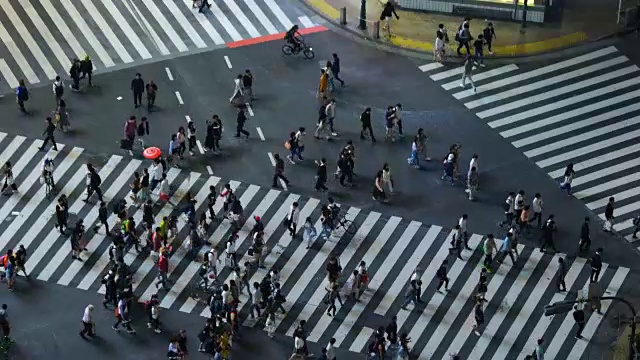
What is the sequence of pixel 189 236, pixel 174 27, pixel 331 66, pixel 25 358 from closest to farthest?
pixel 25 358
pixel 189 236
pixel 331 66
pixel 174 27

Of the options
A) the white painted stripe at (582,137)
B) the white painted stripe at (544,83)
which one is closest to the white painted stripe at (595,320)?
the white painted stripe at (582,137)

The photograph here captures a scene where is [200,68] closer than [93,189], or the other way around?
[93,189]

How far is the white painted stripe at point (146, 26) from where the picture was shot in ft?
244

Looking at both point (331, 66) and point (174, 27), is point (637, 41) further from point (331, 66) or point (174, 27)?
point (174, 27)

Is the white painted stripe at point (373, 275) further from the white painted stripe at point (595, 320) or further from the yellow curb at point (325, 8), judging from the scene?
the yellow curb at point (325, 8)

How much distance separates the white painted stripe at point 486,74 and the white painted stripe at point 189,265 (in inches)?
479

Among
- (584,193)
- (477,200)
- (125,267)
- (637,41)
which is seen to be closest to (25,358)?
(125,267)

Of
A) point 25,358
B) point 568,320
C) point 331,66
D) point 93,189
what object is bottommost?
point 25,358

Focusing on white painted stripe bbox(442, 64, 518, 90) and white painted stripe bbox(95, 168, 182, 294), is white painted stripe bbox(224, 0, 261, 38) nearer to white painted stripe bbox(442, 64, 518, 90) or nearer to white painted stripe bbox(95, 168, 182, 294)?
white painted stripe bbox(442, 64, 518, 90)

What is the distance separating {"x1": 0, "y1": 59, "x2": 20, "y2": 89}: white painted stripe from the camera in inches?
2815

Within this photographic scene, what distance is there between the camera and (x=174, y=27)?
249 feet

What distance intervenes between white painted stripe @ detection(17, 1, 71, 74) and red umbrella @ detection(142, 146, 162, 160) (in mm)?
8684

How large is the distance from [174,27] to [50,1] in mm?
7258

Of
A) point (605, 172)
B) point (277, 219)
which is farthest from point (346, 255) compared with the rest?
point (605, 172)
